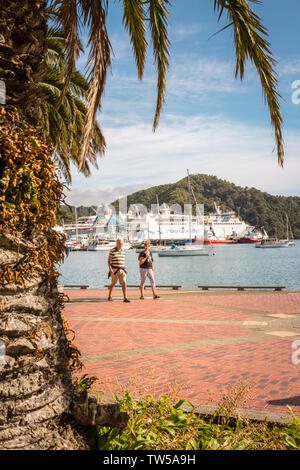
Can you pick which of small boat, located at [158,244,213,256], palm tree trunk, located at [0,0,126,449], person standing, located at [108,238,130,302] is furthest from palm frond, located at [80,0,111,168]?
small boat, located at [158,244,213,256]

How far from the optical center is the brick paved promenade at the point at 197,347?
179 inches

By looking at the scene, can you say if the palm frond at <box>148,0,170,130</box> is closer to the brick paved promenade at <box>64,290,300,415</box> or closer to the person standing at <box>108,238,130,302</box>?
the brick paved promenade at <box>64,290,300,415</box>

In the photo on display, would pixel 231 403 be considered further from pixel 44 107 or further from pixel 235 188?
pixel 235 188

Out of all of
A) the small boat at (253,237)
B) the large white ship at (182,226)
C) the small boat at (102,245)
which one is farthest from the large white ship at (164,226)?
the small boat at (102,245)

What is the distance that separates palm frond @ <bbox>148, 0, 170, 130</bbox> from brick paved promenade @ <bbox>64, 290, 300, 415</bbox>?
3.17 metres

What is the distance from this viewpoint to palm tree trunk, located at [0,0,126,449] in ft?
7.05

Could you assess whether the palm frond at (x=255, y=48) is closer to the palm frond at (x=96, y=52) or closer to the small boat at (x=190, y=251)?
the palm frond at (x=96, y=52)

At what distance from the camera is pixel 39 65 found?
2.50m

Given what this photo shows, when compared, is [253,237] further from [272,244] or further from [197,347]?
[197,347]

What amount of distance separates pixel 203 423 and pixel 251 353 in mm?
3140

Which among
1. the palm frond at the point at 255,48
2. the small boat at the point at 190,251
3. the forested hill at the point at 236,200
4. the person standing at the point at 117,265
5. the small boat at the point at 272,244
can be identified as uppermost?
the forested hill at the point at 236,200

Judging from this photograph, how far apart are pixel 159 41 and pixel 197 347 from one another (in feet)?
14.7

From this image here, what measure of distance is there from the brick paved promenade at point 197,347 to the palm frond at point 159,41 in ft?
10.4

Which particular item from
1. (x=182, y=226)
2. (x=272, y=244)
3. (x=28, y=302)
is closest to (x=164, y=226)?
(x=182, y=226)
